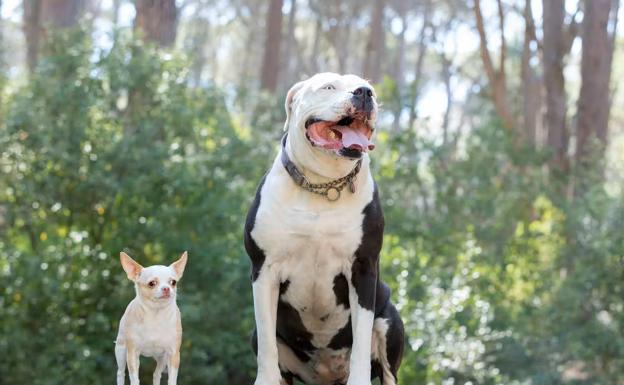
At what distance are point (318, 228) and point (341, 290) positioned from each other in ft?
1.26

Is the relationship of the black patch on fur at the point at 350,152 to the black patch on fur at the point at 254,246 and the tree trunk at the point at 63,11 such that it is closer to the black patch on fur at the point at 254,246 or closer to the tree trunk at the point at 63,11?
the black patch on fur at the point at 254,246

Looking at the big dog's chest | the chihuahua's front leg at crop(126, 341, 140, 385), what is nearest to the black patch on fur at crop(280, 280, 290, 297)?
the big dog's chest

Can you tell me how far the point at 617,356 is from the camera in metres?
10.6

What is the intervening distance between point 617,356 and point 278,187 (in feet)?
23.4

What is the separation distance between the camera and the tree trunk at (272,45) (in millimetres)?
22250

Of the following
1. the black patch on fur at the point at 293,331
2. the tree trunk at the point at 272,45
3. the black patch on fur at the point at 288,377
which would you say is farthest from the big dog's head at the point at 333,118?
the tree trunk at the point at 272,45

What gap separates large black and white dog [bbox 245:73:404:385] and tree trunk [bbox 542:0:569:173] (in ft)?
47.5

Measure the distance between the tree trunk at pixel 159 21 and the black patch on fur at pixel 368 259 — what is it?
24.4 ft

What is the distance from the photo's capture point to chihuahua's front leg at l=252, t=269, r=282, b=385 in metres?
4.53

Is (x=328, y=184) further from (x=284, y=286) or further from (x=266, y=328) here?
(x=266, y=328)

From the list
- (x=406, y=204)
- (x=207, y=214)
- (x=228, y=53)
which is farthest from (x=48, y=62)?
(x=228, y=53)

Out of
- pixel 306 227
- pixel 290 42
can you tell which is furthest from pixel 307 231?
pixel 290 42

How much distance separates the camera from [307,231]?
14.4 feet

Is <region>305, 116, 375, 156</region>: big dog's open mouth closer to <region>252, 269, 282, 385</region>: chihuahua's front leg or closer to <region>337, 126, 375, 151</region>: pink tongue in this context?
<region>337, 126, 375, 151</region>: pink tongue
